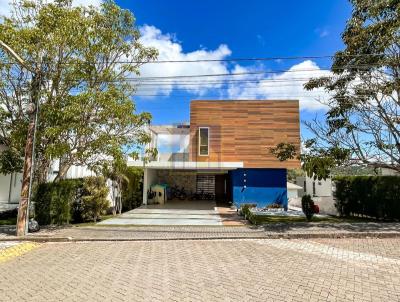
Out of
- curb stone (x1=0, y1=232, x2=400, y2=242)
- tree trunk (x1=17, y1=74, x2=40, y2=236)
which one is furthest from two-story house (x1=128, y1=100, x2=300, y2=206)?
curb stone (x1=0, y1=232, x2=400, y2=242)

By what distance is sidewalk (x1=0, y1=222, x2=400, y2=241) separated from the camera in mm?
10055

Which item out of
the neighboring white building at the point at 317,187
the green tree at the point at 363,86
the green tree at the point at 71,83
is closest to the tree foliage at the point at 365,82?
the green tree at the point at 363,86

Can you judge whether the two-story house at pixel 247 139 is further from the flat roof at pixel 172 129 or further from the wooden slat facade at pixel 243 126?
the flat roof at pixel 172 129

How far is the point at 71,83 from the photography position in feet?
37.7

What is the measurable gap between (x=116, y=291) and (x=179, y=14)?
12.6 meters

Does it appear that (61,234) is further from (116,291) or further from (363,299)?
(363,299)

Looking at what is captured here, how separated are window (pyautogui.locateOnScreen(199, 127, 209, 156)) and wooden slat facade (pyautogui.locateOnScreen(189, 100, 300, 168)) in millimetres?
232

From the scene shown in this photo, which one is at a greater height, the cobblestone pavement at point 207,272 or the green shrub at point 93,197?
the green shrub at point 93,197

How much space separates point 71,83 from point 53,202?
4716mm

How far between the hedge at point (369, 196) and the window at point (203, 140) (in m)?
7.93

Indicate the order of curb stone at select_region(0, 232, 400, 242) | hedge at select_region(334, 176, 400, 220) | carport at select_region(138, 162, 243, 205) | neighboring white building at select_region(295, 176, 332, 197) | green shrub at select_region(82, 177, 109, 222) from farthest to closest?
1. neighboring white building at select_region(295, 176, 332, 197)
2. carport at select_region(138, 162, 243, 205)
3. hedge at select_region(334, 176, 400, 220)
4. green shrub at select_region(82, 177, 109, 222)
5. curb stone at select_region(0, 232, 400, 242)

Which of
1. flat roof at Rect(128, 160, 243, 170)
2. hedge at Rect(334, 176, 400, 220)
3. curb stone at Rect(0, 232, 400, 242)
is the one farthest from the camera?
flat roof at Rect(128, 160, 243, 170)

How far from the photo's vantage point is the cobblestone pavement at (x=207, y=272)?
201 inches

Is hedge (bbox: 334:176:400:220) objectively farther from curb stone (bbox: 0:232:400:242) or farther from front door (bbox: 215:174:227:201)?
front door (bbox: 215:174:227:201)
